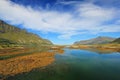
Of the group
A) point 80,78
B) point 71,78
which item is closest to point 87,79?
point 80,78

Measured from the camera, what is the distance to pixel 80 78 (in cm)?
2955

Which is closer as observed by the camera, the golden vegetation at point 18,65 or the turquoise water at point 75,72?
the turquoise water at point 75,72

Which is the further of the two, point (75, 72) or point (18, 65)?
point (18, 65)

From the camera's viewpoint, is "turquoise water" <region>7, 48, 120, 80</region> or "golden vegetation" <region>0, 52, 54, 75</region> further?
"golden vegetation" <region>0, 52, 54, 75</region>

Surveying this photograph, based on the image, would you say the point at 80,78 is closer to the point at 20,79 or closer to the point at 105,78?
the point at 105,78

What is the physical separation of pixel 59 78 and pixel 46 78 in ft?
9.73

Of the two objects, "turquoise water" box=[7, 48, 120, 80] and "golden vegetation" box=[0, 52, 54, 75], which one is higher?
"golden vegetation" box=[0, 52, 54, 75]

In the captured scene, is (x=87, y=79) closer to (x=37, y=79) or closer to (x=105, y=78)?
(x=105, y=78)

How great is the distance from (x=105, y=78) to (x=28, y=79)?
1685 centimetres

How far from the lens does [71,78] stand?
29688mm

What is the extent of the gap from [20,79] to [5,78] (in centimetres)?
367

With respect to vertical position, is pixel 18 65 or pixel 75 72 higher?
pixel 18 65

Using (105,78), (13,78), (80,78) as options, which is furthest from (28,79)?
(105,78)

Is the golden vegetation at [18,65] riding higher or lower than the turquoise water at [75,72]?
higher
